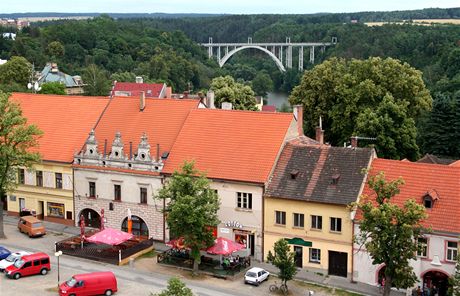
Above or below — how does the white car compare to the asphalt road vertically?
above

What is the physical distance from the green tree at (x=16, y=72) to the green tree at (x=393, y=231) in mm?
87575

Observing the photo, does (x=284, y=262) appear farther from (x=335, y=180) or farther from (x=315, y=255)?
(x=335, y=180)

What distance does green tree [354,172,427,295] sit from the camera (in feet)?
127

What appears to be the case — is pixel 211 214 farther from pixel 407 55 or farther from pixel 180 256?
pixel 407 55

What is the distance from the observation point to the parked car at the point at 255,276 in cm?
4478

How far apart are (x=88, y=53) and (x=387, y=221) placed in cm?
15159

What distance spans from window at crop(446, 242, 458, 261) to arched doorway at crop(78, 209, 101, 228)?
26857 mm

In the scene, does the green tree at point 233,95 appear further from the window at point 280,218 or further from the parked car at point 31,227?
the window at point 280,218

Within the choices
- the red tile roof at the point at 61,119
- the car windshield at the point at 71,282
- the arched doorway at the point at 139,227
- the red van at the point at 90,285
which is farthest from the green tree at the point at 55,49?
the car windshield at the point at 71,282

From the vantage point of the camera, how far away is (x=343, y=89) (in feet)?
238

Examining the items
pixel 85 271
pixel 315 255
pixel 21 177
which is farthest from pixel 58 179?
pixel 315 255

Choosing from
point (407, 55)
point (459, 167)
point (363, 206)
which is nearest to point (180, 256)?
point (363, 206)

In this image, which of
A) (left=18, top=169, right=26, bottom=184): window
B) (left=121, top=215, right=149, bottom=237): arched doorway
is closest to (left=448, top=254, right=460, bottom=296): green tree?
(left=121, top=215, right=149, bottom=237): arched doorway

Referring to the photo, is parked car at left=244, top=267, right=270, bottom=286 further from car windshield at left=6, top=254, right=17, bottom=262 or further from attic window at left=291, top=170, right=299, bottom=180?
car windshield at left=6, top=254, right=17, bottom=262
